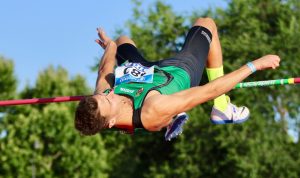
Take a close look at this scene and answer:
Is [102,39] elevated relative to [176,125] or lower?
elevated

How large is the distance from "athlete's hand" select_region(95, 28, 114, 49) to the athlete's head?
1322mm

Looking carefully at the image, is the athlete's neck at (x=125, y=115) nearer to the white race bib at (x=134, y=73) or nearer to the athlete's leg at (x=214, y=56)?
the white race bib at (x=134, y=73)

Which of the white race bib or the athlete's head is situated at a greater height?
the white race bib

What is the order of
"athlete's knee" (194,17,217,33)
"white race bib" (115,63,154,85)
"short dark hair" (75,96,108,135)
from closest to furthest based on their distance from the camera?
"short dark hair" (75,96,108,135) → "white race bib" (115,63,154,85) → "athlete's knee" (194,17,217,33)

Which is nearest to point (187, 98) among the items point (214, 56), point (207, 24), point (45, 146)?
point (207, 24)

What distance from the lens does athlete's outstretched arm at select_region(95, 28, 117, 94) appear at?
6.25 meters

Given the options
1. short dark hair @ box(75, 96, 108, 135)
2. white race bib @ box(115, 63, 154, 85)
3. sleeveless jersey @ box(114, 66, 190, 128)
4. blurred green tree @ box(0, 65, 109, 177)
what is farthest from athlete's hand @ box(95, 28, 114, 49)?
blurred green tree @ box(0, 65, 109, 177)

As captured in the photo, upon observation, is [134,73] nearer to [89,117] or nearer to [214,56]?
[89,117]

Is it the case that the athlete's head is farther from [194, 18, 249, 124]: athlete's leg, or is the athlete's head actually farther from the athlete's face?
[194, 18, 249, 124]: athlete's leg

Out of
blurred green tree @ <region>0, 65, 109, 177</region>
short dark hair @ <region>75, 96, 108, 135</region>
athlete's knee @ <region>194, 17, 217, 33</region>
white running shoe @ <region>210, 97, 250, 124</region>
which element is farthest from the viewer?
blurred green tree @ <region>0, 65, 109, 177</region>

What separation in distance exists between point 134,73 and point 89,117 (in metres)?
0.69

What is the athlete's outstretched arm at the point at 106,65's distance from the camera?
625 centimetres

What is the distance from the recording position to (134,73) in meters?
5.89

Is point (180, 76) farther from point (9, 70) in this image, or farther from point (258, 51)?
point (9, 70)
